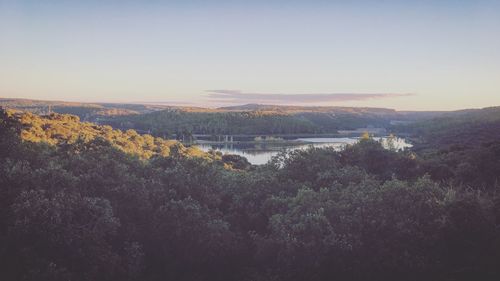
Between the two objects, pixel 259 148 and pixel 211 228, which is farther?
pixel 259 148

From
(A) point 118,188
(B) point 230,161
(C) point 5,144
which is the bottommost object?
(B) point 230,161

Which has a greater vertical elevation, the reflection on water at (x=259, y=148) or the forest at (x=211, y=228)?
the forest at (x=211, y=228)

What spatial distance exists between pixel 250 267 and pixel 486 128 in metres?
65.6

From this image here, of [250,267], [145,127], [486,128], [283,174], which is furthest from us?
[145,127]

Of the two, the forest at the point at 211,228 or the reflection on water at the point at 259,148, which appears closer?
the forest at the point at 211,228

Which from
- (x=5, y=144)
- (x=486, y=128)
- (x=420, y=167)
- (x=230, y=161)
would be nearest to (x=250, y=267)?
(x=5, y=144)

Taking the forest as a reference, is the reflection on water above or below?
below

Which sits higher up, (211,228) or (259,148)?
(211,228)

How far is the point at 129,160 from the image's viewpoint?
77.6 feet

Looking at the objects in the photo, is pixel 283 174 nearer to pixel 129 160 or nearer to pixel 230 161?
pixel 129 160

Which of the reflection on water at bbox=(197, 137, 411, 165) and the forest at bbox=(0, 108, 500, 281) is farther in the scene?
the reflection on water at bbox=(197, 137, 411, 165)

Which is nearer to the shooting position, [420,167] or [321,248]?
[321,248]

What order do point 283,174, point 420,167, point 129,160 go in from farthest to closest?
point 420,167
point 283,174
point 129,160

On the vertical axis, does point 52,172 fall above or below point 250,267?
above
